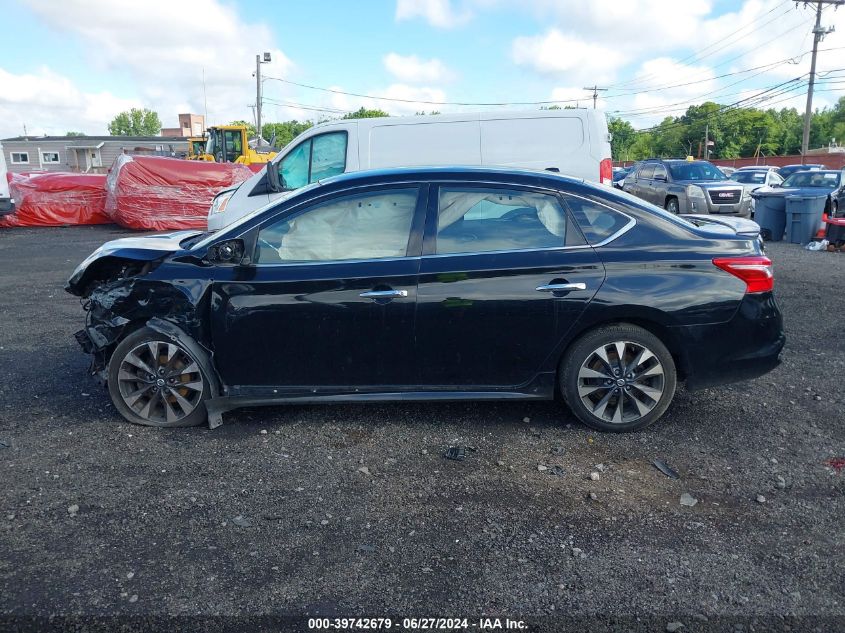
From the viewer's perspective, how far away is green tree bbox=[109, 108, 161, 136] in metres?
124

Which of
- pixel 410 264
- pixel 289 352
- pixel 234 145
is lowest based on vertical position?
pixel 289 352

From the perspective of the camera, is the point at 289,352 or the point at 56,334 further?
the point at 56,334

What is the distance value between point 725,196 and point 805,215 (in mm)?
3293

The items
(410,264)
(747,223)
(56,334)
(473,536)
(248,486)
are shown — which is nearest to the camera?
(473,536)

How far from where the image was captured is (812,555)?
122 inches

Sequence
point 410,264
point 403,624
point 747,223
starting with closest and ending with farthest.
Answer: point 403,624 → point 410,264 → point 747,223

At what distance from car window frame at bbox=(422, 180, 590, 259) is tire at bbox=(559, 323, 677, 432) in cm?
64

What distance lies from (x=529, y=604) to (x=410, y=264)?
220cm

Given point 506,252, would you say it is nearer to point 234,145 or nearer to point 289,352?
point 289,352

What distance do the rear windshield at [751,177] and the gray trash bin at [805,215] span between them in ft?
33.8

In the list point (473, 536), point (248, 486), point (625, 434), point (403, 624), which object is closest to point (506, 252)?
point (625, 434)

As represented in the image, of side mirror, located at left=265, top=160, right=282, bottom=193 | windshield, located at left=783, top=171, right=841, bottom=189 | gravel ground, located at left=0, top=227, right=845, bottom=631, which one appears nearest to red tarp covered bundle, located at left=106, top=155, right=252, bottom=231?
side mirror, located at left=265, top=160, right=282, bottom=193

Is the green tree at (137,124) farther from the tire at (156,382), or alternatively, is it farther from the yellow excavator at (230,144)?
the tire at (156,382)

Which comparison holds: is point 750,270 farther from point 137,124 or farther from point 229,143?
point 137,124
